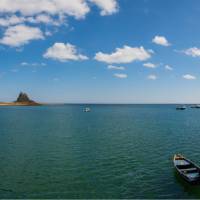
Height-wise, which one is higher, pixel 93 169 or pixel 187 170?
pixel 187 170

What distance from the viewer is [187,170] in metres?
33.7

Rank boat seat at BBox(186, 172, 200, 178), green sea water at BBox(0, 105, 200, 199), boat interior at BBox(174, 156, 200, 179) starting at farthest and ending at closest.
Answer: boat interior at BBox(174, 156, 200, 179) < boat seat at BBox(186, 172, 200, 178) < green sea water at BBox(0, 105, 200, 199)

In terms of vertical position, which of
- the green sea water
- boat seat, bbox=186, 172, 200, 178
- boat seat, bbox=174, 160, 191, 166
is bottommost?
the green sea water

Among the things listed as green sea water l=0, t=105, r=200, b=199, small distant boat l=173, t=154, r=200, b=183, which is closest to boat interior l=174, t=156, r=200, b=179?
small distant boat l=173, t=154, r=200, b=183

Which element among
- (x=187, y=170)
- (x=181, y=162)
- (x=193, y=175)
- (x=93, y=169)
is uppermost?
(x=181, y=162)

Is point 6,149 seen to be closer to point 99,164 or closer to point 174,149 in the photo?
point 99,164

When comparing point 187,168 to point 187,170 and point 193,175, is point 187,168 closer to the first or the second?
point 187,170

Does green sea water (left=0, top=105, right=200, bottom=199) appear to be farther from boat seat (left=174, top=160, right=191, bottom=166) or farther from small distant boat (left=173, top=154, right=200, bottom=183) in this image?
boat seat (left=174, top=160, right=191, bottom=166)

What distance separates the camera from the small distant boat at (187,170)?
3059cm

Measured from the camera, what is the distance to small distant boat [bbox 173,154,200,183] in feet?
100

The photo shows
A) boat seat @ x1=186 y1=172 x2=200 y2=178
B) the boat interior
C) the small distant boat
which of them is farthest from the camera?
the boat interior

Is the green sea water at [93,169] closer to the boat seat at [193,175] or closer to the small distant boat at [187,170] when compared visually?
the small distant boat at [187,170]

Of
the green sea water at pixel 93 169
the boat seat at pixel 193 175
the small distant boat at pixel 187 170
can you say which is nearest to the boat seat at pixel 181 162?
the small distant boat at pixel 187 170

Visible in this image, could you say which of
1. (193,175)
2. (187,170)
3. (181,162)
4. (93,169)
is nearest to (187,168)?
(181,162)
